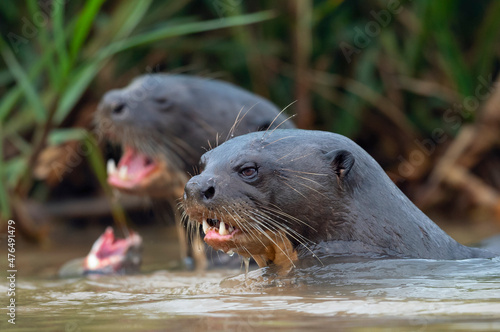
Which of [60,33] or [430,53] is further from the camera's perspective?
[430,53]

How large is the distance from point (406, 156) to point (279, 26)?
54.6 inches

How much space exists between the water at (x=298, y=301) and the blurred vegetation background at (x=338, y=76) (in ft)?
10.2

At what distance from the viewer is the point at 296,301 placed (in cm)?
237

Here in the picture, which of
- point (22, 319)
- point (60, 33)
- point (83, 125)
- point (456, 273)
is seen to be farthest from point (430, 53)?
point (22, 319)

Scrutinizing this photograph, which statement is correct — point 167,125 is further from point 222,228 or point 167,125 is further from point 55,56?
point 55,56

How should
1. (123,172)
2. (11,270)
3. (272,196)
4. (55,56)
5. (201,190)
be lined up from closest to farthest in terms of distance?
1. (201,190)
2. (272,196)
3. (11,270)
4. (123,172)
5. (55,56)

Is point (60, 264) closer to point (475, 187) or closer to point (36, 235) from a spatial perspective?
point (36, 235)

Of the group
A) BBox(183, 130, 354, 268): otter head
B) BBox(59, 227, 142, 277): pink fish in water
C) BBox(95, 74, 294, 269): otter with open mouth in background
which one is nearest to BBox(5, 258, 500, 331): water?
BBox(183, 130, 354, 268): otter head

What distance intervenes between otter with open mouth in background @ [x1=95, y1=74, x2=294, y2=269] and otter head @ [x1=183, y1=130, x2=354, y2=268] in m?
1.33

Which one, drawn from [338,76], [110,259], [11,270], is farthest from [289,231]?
[338,76]

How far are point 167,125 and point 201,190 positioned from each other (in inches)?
64.6

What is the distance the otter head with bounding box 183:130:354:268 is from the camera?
9.11 feet

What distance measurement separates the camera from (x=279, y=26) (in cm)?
671

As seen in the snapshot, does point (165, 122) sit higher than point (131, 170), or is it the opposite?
point (165, 122)
